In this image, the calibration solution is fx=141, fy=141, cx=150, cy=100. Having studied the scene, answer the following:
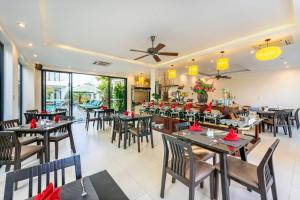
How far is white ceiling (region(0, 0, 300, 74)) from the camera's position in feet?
8.29

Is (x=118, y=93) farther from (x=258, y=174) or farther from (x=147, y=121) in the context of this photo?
(x=258, y=174)

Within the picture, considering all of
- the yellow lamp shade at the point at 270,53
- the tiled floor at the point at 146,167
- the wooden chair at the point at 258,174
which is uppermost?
the yellow lamp shade at the point at 270,53

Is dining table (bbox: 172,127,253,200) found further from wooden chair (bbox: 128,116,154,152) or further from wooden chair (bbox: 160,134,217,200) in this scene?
wooden chair (bbox: 128,116,154,152)

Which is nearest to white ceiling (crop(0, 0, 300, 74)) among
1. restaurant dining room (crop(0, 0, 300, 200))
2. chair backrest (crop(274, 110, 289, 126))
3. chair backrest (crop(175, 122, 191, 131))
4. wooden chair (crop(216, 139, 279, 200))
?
restaurant dining room (crop(0, 0, 300, 200))

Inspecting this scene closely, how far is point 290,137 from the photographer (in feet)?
15.4

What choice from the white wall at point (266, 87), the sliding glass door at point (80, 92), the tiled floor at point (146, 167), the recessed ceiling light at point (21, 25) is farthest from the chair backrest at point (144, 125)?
the white wall at point (266, 87)

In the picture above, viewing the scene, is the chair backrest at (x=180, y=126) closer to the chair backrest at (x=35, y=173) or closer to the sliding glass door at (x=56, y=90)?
the chair backrest at (x=35, y=173)

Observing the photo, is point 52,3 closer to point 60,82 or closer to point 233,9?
point 233,9

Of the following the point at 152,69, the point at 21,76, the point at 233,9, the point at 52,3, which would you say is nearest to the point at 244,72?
the point at 152,69

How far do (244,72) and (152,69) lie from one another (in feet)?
18.6

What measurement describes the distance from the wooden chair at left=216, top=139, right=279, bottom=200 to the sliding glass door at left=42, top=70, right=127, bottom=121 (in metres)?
5.99

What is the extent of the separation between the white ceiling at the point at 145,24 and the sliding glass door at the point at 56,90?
2.31 m

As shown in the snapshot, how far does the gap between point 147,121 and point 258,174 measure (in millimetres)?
2678

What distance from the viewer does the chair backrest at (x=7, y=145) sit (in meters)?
2.08
